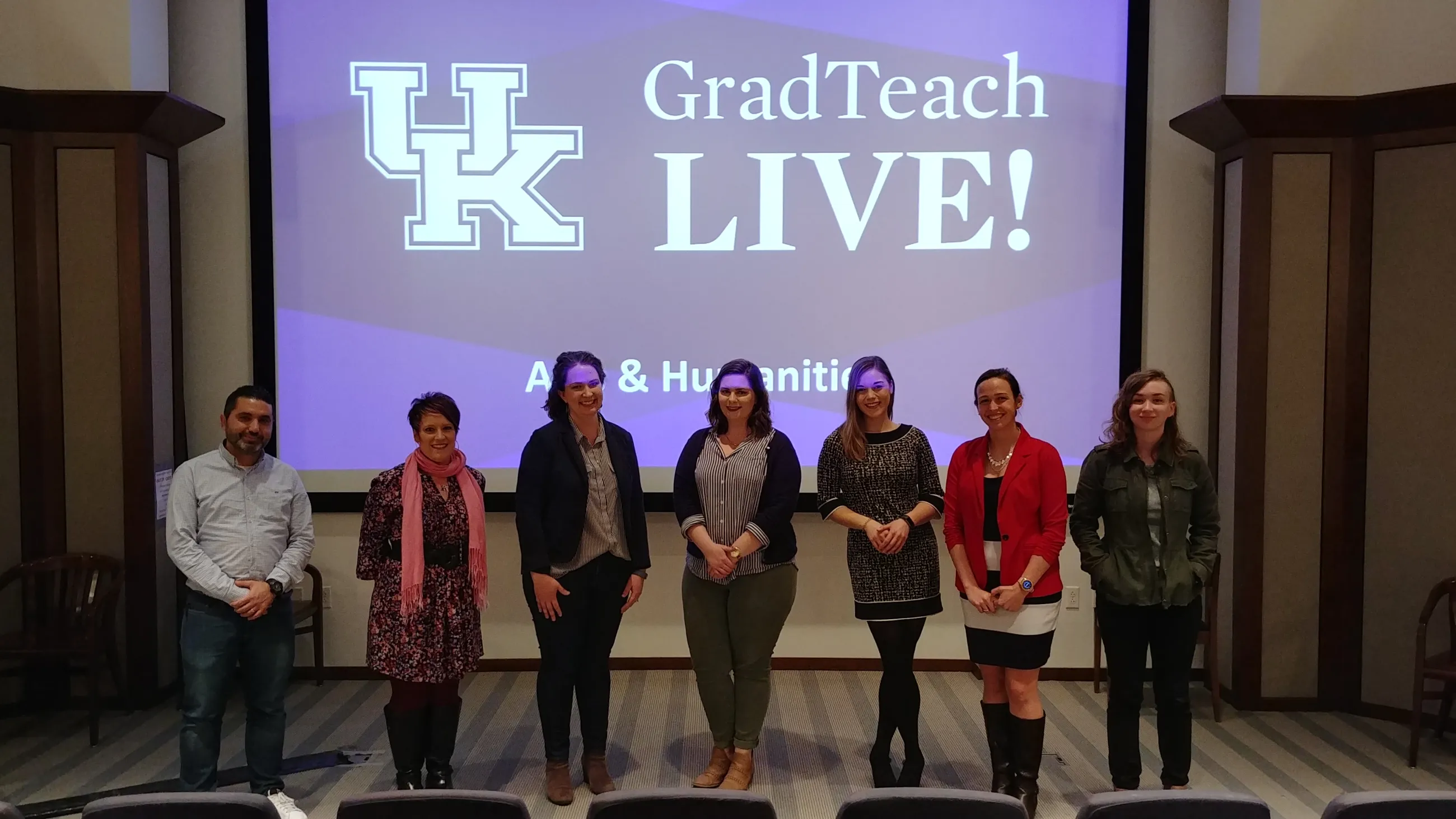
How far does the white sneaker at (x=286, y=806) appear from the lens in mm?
3092

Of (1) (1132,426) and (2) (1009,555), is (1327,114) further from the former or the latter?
(2) (1009,555)

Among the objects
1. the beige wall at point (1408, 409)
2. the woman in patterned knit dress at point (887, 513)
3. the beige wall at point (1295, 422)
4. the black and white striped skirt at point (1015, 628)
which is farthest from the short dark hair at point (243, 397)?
the beige wall at point (1408, 409)

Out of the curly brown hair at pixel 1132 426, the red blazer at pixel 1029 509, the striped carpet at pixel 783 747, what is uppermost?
the curly brown hair at pixel 1132 426

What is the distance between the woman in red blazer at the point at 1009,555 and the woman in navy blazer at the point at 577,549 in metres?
1.11

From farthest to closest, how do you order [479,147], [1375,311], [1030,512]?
[479,147] < [1375,311] < [1030,512]

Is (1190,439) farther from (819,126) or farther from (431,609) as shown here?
(431,609)

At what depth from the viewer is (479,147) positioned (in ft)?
14.8

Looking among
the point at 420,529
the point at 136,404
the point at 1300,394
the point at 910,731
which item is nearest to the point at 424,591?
the point at 420,529

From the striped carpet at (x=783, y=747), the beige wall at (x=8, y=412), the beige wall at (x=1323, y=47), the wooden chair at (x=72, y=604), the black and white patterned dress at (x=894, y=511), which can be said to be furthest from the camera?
the beige wall at (x=1323, y=47)

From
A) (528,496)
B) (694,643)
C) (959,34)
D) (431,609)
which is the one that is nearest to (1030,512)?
(694,643)

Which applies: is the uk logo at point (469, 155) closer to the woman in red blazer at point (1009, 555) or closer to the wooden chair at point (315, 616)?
the wooden chair at point (315, 616)

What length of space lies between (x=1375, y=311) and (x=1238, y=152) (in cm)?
91

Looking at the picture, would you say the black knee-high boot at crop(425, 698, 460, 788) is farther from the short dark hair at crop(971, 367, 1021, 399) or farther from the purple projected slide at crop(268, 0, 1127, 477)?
the short dark hair at crop(971, 367, 1021, 399)

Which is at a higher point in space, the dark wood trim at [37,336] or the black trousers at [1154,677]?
the dark wood trim at [37,336]
